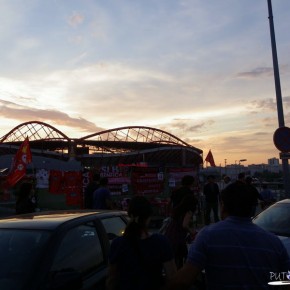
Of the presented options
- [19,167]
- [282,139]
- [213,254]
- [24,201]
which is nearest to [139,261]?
[213,254]

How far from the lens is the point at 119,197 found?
1648 cm

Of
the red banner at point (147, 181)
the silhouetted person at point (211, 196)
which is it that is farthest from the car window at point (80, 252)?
the red banner at point (147, 181)

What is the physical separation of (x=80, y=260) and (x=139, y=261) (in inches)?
39.2

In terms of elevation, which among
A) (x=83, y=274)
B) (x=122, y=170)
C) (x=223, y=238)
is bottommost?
(x=83, y=274)

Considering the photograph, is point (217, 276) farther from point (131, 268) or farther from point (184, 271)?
point (131, 268)

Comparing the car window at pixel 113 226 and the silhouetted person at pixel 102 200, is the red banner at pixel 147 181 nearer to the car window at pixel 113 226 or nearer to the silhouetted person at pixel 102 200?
the silhouetted person at pixel 102 200

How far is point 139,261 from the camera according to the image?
3420 millimetres

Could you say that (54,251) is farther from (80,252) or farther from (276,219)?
(276,219)

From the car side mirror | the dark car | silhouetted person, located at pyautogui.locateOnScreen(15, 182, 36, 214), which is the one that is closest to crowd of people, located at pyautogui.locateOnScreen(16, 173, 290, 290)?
the car side mirror

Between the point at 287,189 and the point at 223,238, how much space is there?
1060 cm

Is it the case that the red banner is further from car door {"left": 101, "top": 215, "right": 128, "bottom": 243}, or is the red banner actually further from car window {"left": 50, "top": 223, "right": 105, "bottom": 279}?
car window {"left": 50, "top": 223, "right": 105, "bottom": 279}

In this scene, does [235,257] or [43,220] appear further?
[43,220]

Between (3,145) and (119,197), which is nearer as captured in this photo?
(119,197)

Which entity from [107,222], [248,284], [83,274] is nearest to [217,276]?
[248,284]
